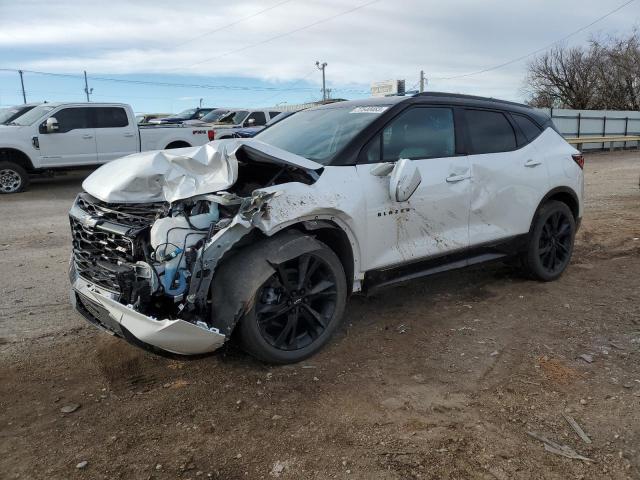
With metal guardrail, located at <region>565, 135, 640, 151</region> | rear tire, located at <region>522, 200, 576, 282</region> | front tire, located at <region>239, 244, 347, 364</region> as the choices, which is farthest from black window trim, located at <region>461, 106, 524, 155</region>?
metal guardrail, located at <region>565, 135, 640, 151</region>

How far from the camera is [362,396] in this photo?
11.0 ft

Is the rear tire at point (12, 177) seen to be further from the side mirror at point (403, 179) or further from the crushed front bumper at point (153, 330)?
the side mirror at point (403, 179)

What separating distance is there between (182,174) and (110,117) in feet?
36.6

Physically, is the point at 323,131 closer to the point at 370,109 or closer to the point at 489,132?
the point at 370,109

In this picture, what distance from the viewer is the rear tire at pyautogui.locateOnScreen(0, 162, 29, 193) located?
12.2 meters

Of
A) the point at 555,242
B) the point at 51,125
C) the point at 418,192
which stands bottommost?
the point at 555,242

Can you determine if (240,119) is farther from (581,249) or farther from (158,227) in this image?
(158,227)

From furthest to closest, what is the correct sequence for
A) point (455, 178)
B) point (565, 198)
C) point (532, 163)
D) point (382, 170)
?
point (565, 198) < point (532, 163) < point (455, 178) < point (382, 170)

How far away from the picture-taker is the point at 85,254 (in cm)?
374

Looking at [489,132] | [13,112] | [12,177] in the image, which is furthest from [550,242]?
[13,112]

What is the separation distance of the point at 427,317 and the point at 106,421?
2.64 meters

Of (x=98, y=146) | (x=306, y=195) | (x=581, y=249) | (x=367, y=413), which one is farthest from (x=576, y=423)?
(x=98, y=146)

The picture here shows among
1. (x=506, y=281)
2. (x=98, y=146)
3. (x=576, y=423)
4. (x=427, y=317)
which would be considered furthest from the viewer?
(x=98, y=146)

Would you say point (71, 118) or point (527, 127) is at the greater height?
point (71, 118)
